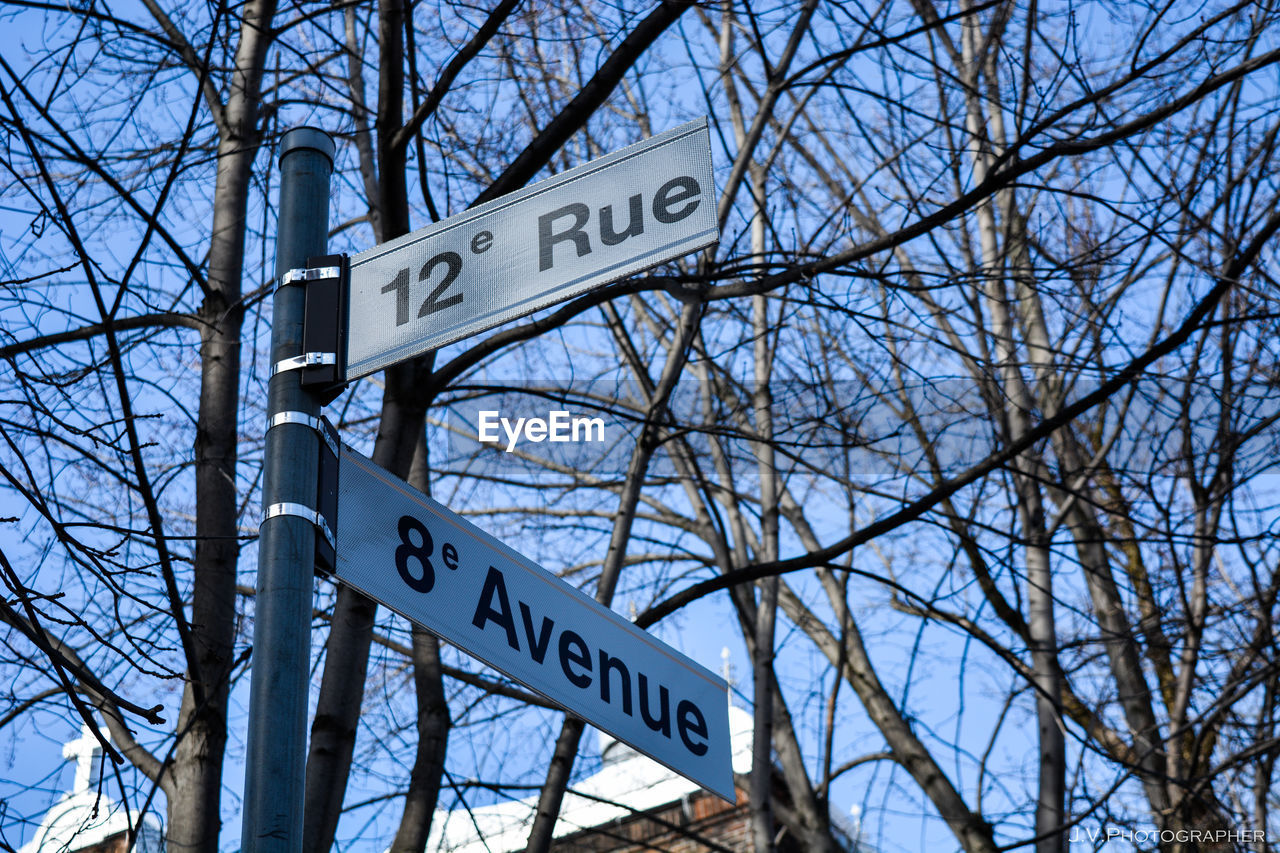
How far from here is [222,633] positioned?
4.32 meters

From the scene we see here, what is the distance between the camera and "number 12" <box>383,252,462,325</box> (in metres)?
2.34

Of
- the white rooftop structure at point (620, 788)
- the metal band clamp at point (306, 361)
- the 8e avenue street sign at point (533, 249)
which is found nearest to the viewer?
the metal band clamp at point (306, 361)

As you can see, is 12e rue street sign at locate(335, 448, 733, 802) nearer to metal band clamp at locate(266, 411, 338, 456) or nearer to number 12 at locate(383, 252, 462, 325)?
metal band clamp at locate(266, 411, 338, 456)

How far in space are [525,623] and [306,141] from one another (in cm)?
→ 98

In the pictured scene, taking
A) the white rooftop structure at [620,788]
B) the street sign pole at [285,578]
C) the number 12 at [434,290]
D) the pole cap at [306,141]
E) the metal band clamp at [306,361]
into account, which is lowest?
the street sign pole at [285,578]

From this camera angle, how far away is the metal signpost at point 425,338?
7.06 feet

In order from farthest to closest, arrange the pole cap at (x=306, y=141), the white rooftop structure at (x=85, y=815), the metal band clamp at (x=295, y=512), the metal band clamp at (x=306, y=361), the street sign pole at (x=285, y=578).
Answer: the white rooftop structure at (x=85, y=815)
the pole cap at (x=306, y=141)
the metal band clamp at (x=306, y=361)
the metal band clamp at (x=295, y=512)
the street sign pole at (x=285, y=578)

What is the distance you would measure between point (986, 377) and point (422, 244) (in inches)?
179

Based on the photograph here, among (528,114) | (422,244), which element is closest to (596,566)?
(528,114)

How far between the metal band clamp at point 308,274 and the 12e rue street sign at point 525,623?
0.31 m

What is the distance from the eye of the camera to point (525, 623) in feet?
8.46

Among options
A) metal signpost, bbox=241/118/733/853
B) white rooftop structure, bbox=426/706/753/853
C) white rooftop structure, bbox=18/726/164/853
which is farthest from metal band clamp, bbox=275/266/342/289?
white rooftop structure, bbox=426/706/753/853

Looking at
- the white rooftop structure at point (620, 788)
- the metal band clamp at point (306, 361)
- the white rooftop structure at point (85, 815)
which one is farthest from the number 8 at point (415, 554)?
the white rooftop structure at point (620, 788)

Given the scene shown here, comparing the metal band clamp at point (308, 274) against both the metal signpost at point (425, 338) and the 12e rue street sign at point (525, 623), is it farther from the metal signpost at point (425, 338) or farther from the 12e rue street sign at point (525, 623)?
the 12e rue street sign at point (525, 623)
